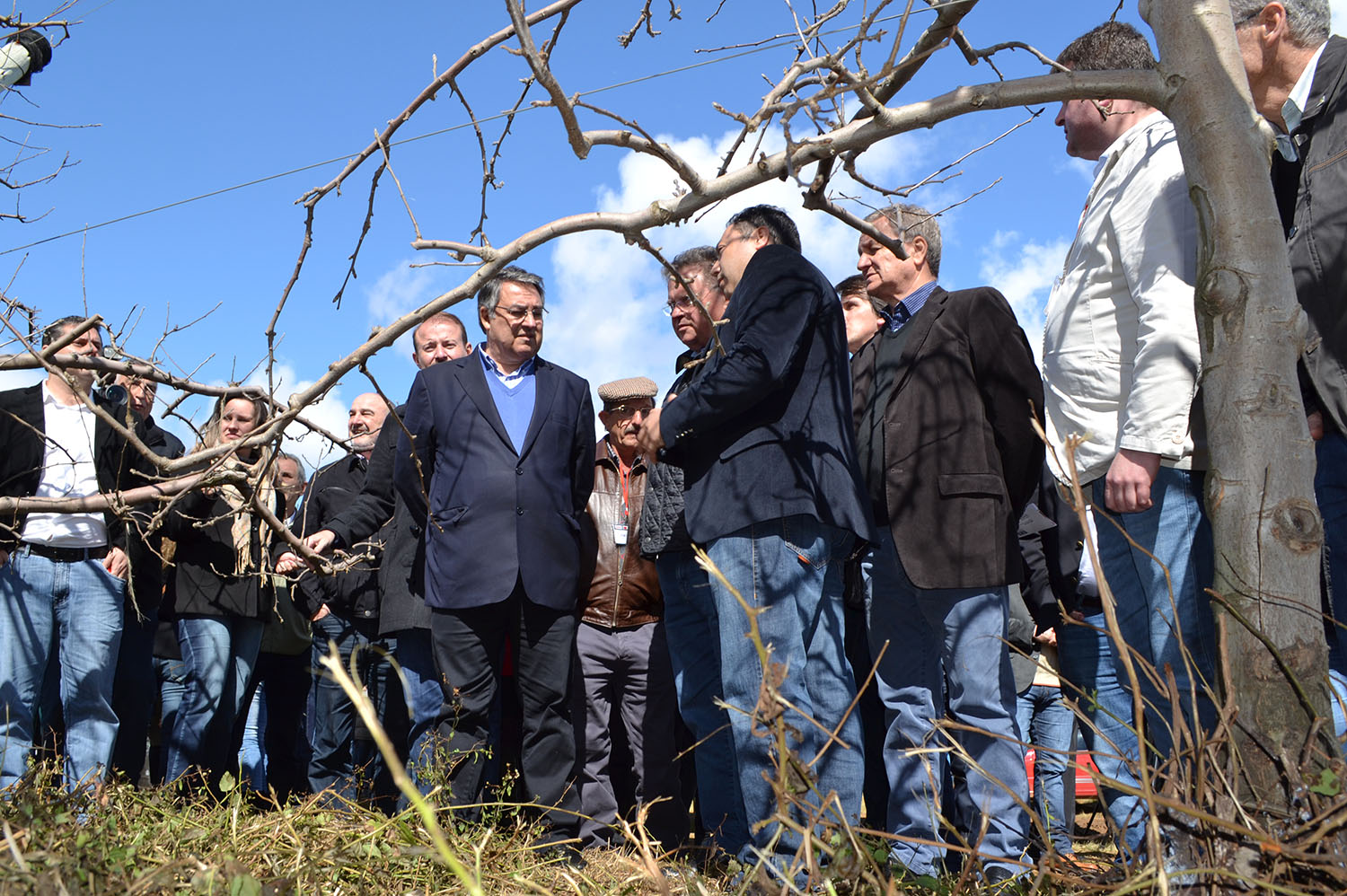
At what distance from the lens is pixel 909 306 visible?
11.7 feet

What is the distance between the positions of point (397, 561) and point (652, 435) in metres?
1.89

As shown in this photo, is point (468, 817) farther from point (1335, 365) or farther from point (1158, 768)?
point (1335, 365)

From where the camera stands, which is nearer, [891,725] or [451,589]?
[891,725]

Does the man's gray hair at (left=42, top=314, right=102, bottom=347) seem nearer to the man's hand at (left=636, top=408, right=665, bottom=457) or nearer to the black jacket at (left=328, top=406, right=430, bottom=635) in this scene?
the black jacket at (left=328, top=406, right=430, bottom=635)

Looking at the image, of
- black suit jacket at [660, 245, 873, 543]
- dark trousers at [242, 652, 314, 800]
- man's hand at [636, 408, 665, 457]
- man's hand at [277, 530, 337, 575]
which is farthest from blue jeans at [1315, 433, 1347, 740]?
dark trousers at [242, 652, 314, 800]

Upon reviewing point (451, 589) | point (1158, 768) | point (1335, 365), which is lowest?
point (1158, 768)

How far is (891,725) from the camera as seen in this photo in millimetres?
3094

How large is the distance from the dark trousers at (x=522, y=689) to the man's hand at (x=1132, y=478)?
2.19 metres

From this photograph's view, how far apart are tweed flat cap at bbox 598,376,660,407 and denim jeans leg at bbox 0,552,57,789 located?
2.53 meters

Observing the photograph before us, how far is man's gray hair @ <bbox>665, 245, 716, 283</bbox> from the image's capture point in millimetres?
4418

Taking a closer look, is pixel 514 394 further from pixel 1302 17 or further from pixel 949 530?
pixel 1302 17

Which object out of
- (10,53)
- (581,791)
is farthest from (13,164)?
(581,791)

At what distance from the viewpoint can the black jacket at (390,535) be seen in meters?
4.39

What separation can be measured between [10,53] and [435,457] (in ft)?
6.77
